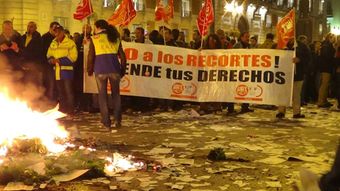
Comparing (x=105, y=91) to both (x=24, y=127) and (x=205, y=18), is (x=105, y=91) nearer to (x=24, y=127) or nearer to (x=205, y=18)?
(x=24, y=127)

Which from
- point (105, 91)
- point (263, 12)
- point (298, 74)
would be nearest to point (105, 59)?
point (105, 91)

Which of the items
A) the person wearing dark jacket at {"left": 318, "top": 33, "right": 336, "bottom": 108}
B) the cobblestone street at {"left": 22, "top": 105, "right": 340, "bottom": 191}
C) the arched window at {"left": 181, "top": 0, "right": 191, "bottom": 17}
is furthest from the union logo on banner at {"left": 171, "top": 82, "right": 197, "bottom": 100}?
the arched window at {"left": 181, "top": 0, "right": 191, "bottom": 17}

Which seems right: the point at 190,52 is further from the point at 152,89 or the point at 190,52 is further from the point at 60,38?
the point at 60,38

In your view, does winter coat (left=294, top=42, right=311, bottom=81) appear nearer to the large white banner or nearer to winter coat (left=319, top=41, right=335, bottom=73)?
the large white banner

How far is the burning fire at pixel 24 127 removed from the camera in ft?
26.5

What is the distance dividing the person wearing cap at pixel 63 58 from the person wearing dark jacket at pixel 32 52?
1.55ft

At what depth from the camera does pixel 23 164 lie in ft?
22.7

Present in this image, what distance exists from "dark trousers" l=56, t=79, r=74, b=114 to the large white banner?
0.73 meters

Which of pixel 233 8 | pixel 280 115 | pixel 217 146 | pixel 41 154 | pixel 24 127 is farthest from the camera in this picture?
pixel 233 8

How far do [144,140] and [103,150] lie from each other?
1322 mm

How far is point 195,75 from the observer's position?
45.0 feet

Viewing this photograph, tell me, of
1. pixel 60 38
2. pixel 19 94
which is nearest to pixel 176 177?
pixel 60 38

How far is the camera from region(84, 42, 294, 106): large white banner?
1336 centimetres

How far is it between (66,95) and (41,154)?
5.13 m
